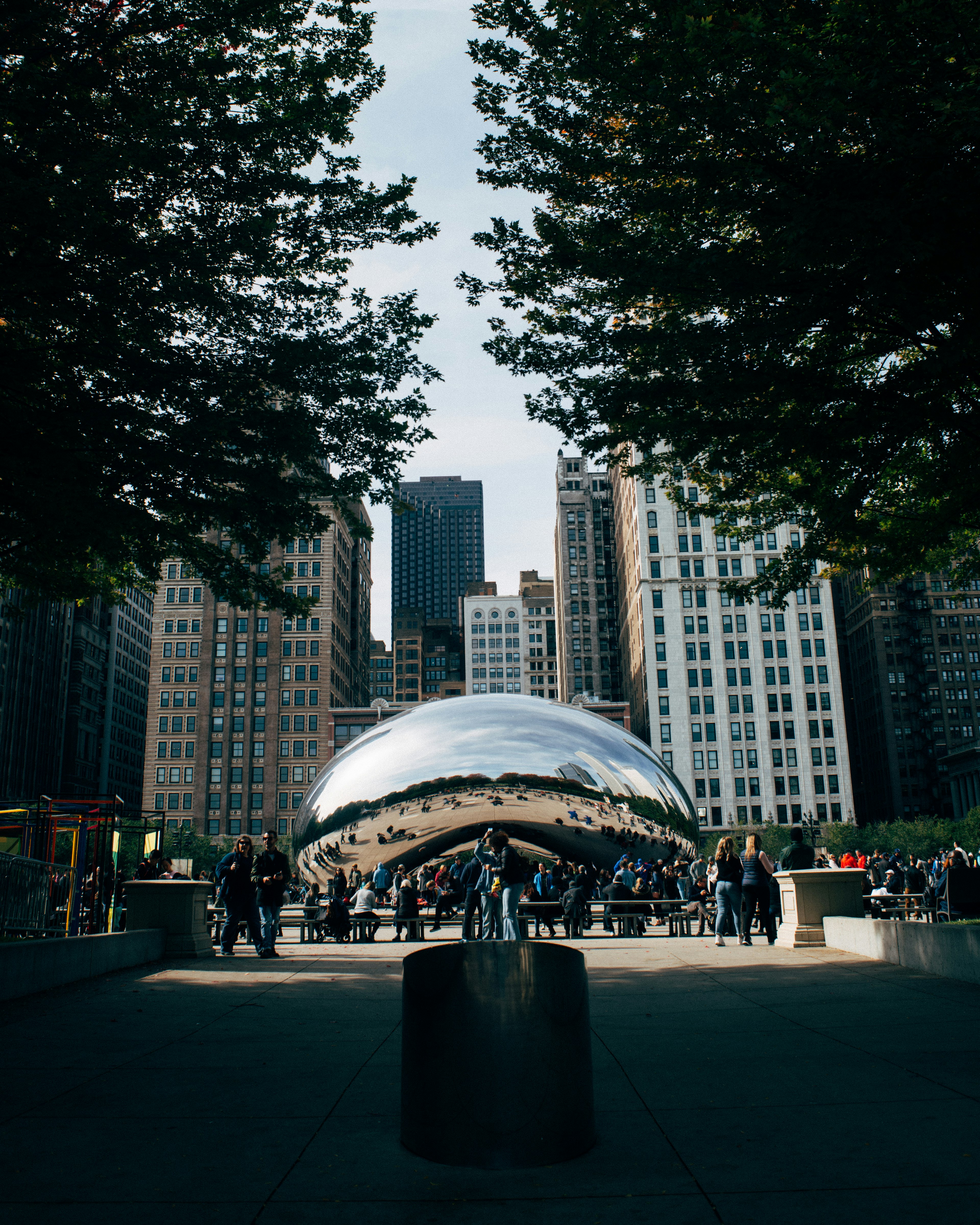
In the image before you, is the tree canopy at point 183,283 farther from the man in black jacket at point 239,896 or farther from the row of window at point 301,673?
the row of window at point 301,673

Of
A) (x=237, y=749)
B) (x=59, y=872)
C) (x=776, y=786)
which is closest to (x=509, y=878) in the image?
(x=59, y=872)

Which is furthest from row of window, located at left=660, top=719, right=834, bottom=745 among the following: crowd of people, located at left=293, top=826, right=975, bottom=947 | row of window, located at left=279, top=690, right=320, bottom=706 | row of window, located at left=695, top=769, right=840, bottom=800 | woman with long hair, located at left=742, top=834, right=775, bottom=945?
woman with long hair, located at left=742, top=834, right=775, bottom=945

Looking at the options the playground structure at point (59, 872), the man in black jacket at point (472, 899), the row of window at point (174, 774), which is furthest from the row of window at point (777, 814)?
the playground structure at point (59, 872)

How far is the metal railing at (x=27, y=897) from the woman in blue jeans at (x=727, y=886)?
9238 millimetres

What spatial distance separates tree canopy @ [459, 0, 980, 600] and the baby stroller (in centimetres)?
1118

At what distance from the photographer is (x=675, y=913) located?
18422 millimetres

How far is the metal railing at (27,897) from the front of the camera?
10.2m

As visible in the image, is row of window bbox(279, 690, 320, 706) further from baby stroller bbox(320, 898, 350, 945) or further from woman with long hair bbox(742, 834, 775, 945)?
woman with long hair bbox(742, 834, 775, 945)

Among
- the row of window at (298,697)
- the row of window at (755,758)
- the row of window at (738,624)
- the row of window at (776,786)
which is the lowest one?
the row of window at (776,786)

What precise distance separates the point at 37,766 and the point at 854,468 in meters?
118

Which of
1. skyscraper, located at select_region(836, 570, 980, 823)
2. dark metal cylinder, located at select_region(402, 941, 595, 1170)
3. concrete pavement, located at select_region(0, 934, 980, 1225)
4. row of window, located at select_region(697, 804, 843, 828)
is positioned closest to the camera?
concrete pavement, located at select_region(0, 934, 980, 1225)

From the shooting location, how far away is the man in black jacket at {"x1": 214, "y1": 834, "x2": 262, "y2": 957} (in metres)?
14.1

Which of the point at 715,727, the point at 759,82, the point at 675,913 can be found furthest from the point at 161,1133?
the point at 715,727

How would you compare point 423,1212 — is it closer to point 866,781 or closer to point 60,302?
point 60,302
